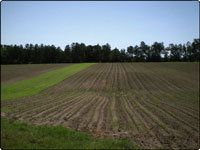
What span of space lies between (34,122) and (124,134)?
472 cm

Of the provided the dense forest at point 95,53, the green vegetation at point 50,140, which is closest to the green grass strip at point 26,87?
the green vegetation at point 50,140

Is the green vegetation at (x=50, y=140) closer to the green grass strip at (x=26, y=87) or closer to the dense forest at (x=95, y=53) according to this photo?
the green grass strip at (x=26, y=87)

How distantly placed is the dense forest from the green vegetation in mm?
87338

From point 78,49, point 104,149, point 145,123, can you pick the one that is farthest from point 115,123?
point 78,49

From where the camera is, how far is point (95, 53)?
103438mm

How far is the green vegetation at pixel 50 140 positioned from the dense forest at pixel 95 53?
87338 millimetres

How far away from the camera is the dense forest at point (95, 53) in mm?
89000

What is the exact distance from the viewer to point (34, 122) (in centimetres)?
900

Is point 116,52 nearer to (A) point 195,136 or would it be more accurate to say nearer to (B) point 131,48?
(B) point 131,48

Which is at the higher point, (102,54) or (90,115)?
(102,54)

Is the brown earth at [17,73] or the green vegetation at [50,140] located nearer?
the green vegetation at [50,140]

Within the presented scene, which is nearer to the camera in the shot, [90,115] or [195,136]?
[195,136]

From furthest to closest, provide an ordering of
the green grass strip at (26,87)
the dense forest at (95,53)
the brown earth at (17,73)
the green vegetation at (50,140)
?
the dense forest at (95,53), the brown earth at (17,73), the green grass strip at (26,87), the green vegetation at (50,140)

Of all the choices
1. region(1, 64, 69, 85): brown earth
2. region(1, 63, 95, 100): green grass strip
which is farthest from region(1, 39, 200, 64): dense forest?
region(1, 63, 95, 100): green grass strip
